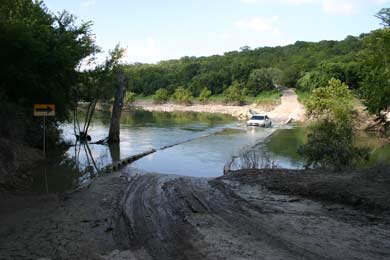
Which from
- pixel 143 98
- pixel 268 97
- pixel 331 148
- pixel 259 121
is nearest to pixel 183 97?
pixel 268 97

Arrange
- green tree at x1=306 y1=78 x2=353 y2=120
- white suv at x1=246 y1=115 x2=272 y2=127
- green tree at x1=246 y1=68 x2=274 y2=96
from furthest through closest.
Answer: green tree at x1=246 y1=68 x2=274 y2=96 < white suv at x1=246 y1=115 x2=272 y2=127 < green tree at x1=306 y1=78 x2=353 y2=120

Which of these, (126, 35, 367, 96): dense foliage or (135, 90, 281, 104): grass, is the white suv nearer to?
(126, 35, 367, 96): dense foliage

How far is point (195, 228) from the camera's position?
27.1 feet

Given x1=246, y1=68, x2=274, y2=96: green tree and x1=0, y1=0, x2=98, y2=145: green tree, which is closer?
x1=0, y1=0, x2=98, y2=145: green tree

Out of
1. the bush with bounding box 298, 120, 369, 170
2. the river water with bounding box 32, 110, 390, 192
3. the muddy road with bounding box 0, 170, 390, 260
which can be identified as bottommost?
the river water with bounding box 32, 110, 390, 192

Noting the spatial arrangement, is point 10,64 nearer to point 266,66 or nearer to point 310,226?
point 310,226

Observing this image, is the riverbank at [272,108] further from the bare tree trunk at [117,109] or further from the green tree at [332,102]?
the bare tree trunk at [117,109]

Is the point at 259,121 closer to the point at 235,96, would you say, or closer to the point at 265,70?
the point at 235,96

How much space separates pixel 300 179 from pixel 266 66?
128 m

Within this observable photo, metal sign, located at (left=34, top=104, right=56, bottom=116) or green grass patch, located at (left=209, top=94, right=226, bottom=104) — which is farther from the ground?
green grass patch, located at (left=209, top=94, right=226, bottom=104)

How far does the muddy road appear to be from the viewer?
22.7 feet

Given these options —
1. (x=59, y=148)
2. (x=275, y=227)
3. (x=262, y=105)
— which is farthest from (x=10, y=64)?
(x=262, y=105)

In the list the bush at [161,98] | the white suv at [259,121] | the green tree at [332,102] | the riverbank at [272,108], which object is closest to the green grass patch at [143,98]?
the riverbank at [272,108]

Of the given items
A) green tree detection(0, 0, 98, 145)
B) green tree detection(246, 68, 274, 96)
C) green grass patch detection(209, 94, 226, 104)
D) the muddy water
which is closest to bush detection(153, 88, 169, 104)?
green grass patch detection(209, 94, 226, 104)
